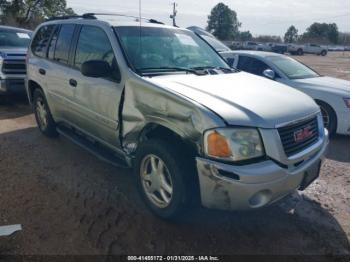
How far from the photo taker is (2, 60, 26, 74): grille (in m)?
7.72

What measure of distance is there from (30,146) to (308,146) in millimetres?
4022

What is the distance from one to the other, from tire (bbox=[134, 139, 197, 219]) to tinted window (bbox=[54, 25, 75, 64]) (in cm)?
205

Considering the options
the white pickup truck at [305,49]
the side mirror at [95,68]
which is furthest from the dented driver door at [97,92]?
the white pickup truck at [305,49]

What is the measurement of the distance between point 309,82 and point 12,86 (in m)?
6.38

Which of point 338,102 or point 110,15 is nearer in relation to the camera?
point 110,15

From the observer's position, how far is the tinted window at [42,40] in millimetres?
5189

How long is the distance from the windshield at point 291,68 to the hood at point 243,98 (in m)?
3.20

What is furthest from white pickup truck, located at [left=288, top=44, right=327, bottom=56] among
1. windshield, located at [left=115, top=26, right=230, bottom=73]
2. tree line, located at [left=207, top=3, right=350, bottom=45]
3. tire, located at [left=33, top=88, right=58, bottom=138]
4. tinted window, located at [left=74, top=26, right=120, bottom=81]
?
tinted window, located at [left=74, top=26, right=120, bottom=81]

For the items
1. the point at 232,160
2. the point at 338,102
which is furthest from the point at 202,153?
the point at 338,102

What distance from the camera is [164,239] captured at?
3.02m

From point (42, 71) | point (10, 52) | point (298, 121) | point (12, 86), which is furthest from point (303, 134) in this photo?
point (10, 52)

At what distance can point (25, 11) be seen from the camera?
3778 cm

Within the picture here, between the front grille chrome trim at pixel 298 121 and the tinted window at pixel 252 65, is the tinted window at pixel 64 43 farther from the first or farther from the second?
the tinted window at pixel 252 65

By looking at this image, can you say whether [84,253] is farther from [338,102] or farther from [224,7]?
[224,7]
